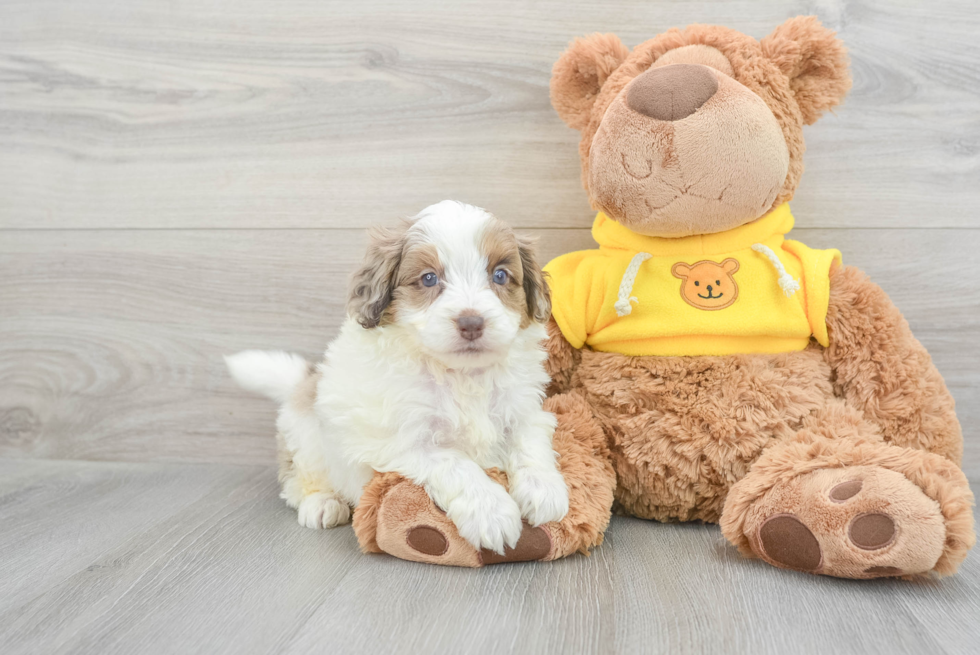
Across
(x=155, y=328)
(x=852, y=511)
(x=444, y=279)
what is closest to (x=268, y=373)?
(x=155, y=328)

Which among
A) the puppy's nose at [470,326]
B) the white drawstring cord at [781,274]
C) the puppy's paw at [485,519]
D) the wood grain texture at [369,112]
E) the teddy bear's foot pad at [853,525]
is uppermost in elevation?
the wood grain texture at [369,112]

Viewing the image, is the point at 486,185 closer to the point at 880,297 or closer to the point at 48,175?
the point at 880,297

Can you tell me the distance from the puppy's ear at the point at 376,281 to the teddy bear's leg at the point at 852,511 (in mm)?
743

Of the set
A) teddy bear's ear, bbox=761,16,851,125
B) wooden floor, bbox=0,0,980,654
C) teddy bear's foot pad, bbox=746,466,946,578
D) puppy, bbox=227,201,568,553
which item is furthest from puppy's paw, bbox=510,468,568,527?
teddy bear's ear, bbox=761,16,851,125

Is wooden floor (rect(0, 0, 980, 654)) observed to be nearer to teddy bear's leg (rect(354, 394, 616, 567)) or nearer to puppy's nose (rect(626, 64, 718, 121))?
teddy bear's leg (rect(354, 394, 616, 567))

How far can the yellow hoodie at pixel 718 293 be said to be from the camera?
1413mm

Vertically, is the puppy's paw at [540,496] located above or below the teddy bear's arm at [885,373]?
below

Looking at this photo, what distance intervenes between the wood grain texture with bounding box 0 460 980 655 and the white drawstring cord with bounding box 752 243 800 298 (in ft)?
1.70

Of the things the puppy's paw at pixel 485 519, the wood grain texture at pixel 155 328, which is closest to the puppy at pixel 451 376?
the puppy's paw at pixel 485 519

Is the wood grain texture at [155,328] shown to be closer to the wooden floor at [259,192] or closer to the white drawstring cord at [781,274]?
the wooden floor at [259,192]

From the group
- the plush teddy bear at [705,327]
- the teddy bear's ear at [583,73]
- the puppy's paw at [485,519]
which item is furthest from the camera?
the teddy bear's ear at [583,73]

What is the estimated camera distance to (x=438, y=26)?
181 cm

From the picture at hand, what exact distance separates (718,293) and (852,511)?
1.65ft

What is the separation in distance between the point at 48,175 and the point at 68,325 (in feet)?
1.43
